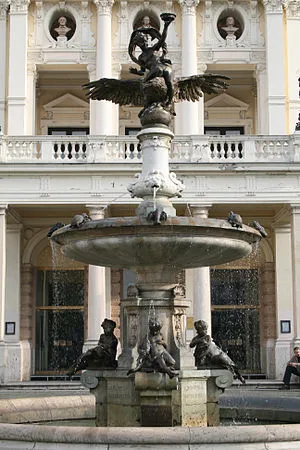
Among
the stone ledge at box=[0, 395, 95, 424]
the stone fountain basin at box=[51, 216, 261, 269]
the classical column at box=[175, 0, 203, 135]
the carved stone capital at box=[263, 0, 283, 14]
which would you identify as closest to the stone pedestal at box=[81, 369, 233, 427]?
the stone fountain basin at box=[51, 216, 261, 269]

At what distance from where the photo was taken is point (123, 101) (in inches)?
504

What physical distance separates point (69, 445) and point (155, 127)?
16.6 feet

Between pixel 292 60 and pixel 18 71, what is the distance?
10103 millimetres

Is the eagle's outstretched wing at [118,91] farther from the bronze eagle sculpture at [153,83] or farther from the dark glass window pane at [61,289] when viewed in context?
the dark glass window pane at [61,289]

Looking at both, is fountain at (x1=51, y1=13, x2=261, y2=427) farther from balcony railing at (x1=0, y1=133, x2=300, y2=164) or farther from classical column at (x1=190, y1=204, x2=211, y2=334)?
balcony railing at (x1=0, y1=133, x2=300, y2=164)

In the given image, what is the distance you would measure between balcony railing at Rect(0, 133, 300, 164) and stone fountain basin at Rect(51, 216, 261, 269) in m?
15.6

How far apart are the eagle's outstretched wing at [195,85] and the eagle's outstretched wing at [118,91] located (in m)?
0.59

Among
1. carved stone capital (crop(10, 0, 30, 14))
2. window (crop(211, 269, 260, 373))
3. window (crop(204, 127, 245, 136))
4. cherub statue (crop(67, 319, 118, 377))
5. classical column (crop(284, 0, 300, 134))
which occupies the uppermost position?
carved stone capital (crop(10, 0, 30, 14))

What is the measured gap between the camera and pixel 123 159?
26766 millimetres

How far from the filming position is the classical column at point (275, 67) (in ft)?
98.4

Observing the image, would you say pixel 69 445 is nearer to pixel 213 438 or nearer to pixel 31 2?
pixel 213 438

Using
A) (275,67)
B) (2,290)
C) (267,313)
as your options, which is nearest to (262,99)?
(275,67)

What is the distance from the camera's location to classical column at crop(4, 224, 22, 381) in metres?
28.2

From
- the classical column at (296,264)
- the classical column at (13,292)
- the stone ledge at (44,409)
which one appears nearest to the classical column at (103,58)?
the classical column at (13,292)
